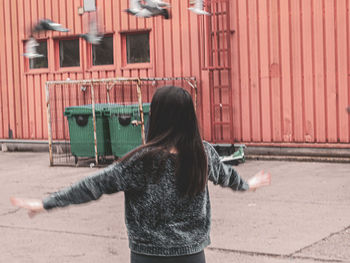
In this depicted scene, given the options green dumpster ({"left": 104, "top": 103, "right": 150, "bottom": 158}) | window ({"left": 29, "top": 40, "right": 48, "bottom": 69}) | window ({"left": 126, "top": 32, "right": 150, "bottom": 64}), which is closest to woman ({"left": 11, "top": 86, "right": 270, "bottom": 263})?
green dumpster ({"left": 104, "top": 103, "right": 150, "bottom": 158})

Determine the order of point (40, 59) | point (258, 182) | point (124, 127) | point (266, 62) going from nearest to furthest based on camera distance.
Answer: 1. point (258, 182)
2. point (124, 127)
3. point (266, 62)
4. point (40, 59)

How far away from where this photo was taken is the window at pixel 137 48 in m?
16.4

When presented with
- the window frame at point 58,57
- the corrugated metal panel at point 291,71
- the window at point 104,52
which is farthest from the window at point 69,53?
the corrugated metal panel at point 291,71

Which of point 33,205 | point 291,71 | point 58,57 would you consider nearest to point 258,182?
point 33,205

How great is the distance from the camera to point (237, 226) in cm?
798

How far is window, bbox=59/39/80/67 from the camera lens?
17.5 m

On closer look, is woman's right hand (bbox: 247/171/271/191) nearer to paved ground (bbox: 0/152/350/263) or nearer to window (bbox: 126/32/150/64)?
paved ground (bbox: 0/152/350/263)

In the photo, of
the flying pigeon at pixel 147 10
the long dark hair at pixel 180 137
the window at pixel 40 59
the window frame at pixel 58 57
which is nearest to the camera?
the long dark hair at pixel 180 137

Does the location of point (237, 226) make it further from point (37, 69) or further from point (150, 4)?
point (37, 69)

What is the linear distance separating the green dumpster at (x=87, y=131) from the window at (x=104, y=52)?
8.97ft

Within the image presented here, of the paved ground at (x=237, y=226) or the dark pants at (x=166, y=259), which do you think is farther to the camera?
the paved ground at (x=237, y=226)

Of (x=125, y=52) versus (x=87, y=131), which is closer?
(x=87, y=131)

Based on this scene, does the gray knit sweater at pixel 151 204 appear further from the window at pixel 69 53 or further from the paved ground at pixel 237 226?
the window at pixel 69 53

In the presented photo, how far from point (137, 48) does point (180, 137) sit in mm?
13564
